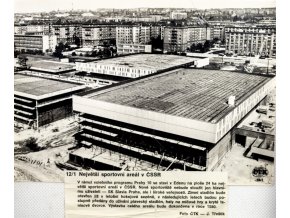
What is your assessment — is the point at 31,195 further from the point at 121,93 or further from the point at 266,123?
the point at 266,123

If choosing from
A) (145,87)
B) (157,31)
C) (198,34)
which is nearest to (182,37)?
(198,34)

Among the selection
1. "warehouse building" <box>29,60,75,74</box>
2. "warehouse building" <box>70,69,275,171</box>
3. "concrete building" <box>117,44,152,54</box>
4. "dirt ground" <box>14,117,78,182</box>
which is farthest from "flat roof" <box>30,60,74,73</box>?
"dirt ground" <box>14,117,78,182</box>

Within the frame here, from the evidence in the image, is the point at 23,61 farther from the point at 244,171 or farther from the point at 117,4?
the point at 244,171

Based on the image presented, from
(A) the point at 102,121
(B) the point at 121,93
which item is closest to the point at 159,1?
(B) the point at 121,93

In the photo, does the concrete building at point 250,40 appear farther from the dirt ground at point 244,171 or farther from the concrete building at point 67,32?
the concrete building at point 67,32

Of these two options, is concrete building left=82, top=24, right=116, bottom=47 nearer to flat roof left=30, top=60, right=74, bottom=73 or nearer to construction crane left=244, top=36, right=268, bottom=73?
flat roof left=30, top=60, right=74, bottom=73

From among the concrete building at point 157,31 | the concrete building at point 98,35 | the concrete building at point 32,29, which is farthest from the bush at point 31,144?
the concrete building at point 157,31
